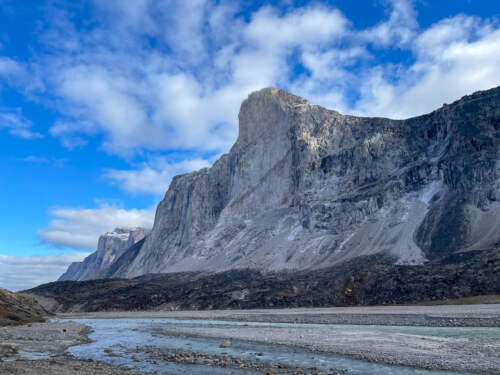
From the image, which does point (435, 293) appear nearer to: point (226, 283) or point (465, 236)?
point (465, 236)

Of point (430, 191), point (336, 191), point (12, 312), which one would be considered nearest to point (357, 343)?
point (12, 312)

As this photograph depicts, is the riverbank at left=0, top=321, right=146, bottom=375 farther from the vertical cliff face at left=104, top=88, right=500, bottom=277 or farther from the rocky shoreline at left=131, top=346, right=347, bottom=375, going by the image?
the vertical cliff face at left=104, top=88, right=500, bottom=277

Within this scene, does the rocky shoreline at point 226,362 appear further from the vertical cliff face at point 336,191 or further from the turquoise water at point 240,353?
the vertical cliff face at point 336,191

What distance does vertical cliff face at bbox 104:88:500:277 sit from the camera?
280ft

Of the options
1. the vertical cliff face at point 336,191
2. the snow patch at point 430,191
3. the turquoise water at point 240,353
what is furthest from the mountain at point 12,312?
the snow patch at point 430,191

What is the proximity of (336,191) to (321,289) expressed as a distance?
5031cm

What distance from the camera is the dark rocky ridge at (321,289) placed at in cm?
5503

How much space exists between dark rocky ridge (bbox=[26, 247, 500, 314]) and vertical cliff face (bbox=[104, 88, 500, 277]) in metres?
10.0

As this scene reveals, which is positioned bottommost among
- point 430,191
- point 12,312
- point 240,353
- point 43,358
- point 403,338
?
point 403,338

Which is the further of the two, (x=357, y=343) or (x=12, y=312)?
(x=12, y=312)

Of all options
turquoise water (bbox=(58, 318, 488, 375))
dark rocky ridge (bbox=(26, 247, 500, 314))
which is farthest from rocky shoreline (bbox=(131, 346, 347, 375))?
dark rocky ridge (bbox=(26, 247, 500, 314))

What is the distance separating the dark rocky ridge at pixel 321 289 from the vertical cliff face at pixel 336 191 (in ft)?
32.9

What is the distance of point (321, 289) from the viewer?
66875 mm

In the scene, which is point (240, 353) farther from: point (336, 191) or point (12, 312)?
point (336, 191)
